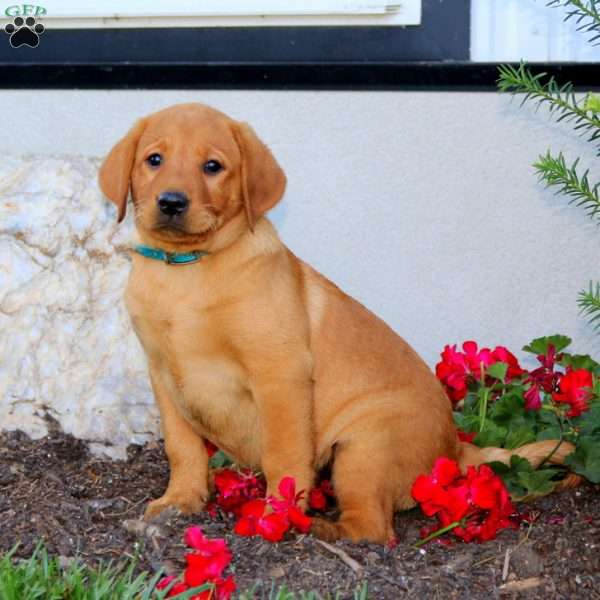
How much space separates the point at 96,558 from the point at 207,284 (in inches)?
40.8

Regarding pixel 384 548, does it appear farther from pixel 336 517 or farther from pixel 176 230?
pixel 176 230

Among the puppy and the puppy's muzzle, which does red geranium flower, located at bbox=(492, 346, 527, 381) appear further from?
the puppy's muzzle

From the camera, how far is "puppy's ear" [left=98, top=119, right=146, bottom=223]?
4223mm

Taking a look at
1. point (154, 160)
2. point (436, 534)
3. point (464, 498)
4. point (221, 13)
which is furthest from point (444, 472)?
point (221, 13)

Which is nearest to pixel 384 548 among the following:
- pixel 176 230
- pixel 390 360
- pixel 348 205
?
pixel 390 360

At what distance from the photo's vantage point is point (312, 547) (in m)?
3.82

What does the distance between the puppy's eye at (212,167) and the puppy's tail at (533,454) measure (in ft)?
4.79

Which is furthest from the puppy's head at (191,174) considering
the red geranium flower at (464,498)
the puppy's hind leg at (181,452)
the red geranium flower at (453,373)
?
the red geranium flower at (453,373)

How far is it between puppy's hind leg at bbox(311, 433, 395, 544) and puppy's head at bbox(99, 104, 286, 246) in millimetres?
918

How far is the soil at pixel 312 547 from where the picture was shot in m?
3.60

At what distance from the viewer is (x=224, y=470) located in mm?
4691

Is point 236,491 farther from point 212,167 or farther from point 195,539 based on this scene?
point 212,167

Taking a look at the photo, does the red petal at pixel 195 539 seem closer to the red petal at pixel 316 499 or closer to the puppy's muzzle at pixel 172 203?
the red petal at pixel 316 499

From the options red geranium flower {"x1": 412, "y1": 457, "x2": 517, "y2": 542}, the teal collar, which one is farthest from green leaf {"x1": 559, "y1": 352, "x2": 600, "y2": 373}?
the teal collar
